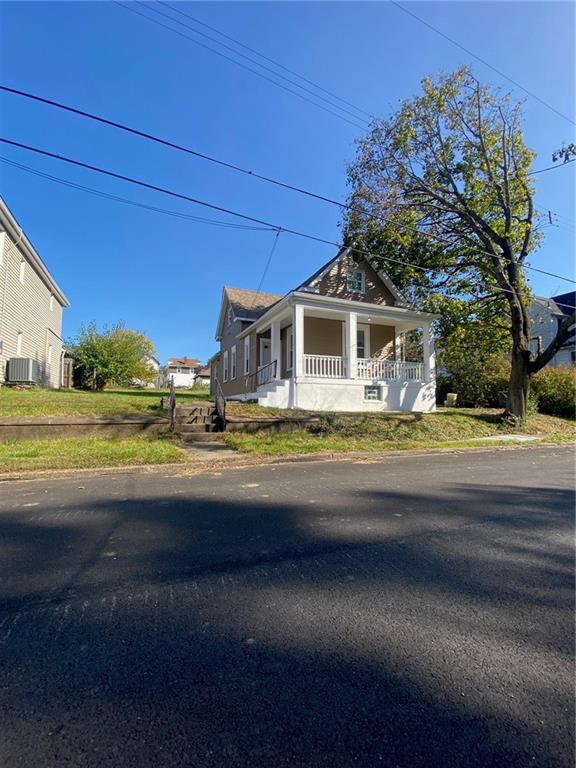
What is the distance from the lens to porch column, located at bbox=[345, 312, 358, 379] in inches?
658

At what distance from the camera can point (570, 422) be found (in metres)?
18.1

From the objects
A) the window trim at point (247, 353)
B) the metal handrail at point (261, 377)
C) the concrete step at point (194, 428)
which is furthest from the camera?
the window trim at point (247, 353)

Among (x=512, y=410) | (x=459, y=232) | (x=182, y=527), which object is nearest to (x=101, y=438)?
(x=182, y=527)

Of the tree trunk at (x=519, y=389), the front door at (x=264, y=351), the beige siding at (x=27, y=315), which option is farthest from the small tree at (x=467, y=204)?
the beige siding at (x=27, y=315)

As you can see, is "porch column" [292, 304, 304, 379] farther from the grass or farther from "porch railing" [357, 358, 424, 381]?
the grass

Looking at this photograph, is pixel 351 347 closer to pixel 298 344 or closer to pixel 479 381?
pixel 298 344

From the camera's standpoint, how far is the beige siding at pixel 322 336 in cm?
1934

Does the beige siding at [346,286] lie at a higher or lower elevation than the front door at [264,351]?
higher

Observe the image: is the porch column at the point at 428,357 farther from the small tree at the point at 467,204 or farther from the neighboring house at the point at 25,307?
the neighboring house at the point at 25,307

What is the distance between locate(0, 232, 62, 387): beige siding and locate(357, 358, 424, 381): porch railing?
14406mm

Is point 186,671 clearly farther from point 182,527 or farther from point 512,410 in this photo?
point 512,410

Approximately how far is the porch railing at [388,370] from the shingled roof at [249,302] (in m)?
8.11

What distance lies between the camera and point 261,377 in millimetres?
20312

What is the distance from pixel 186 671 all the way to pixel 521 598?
2.28m
